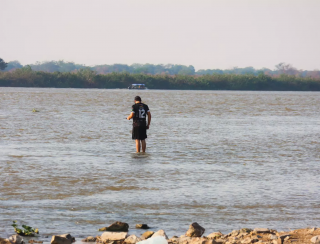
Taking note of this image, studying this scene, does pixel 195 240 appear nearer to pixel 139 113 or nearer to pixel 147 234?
pixel 147 234

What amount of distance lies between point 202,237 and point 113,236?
117 cm

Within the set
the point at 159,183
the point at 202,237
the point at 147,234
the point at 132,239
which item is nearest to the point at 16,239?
the point at 132,239

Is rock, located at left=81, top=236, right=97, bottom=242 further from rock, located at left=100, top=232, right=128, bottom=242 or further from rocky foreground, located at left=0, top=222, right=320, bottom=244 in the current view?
rock, located at left=100, top=232, right=128, bottom=242

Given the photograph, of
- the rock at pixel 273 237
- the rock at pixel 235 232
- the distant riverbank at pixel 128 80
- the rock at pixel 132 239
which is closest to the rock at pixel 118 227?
the rock at pixel 132 239

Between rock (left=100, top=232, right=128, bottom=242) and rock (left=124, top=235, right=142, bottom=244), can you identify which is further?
rock (left=100, top=232, right=128, bottom=242)

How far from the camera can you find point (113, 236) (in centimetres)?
798

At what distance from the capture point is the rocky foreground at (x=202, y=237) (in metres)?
7.69

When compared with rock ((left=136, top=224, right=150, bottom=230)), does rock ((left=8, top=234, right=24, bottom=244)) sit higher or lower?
higher

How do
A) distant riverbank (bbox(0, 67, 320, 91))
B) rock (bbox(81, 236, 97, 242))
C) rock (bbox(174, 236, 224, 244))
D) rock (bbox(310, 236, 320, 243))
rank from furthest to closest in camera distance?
distant riverbank (bbox(0, 67, 320, 91)) < rock (bbox(81, 236, 97, 242)) < rock (bbox(310, 236, 320, 243)) < rock (bbox(174, 236, 224, 244))

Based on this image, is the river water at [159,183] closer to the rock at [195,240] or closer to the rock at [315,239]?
the rock at [195,240]

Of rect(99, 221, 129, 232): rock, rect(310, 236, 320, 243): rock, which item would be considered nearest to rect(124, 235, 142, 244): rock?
rect(99, 221, 129, 232): rock

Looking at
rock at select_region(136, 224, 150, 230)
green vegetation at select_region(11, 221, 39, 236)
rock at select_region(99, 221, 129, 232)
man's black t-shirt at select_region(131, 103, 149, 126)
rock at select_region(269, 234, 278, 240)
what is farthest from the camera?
man's black t-shirt at select_region(131, 103, 149, 126)

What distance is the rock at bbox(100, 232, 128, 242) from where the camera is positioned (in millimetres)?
7934

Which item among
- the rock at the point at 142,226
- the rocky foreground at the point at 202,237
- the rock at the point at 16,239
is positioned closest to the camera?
the rocky foreground at the point at 202,237
